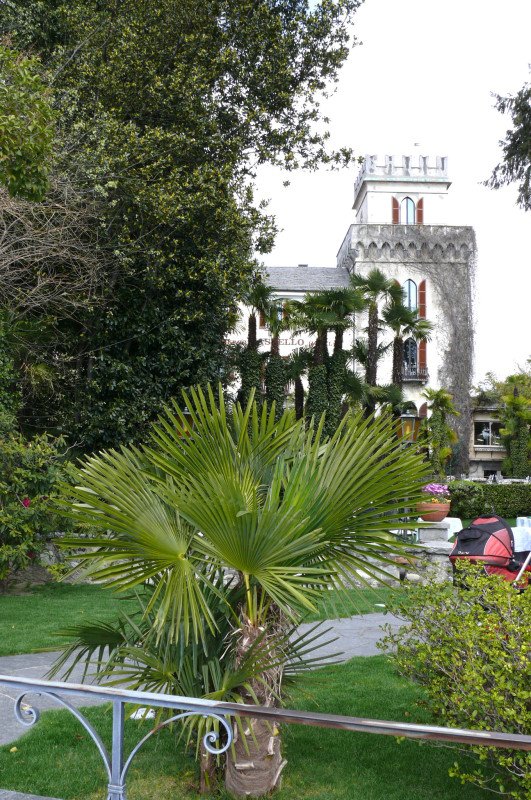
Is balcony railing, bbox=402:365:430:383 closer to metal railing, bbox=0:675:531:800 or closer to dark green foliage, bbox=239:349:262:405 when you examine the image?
dark green foliage, bbox=239:349:262:405

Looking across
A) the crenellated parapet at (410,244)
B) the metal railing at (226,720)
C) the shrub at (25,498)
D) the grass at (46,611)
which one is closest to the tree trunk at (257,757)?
the metal railing at (226,720)

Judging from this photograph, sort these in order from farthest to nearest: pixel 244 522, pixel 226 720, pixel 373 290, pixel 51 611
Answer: pixel 373 290, pixel 51 611, pixel 244 522, pixel 226 720

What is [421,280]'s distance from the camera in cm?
4744

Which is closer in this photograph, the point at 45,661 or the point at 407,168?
the point at 45,661

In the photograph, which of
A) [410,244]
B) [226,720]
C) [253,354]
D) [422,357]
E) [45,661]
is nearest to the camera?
[226,720]

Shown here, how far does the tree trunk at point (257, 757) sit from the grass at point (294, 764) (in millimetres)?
180

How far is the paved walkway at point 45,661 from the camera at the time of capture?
5.18 meters

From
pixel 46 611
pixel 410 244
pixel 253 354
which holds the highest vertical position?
pixel 410 244

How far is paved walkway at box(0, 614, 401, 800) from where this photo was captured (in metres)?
5.18

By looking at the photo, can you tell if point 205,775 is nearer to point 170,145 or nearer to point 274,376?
point 170,145

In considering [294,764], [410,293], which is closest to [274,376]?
[410,293]

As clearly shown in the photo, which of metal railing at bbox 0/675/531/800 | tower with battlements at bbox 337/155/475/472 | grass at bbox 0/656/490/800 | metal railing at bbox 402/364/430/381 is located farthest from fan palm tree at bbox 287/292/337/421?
metal railing at bbox 0/675/531/800

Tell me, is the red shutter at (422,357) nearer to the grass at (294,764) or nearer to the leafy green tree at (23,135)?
the leafy green tree at (23,135)

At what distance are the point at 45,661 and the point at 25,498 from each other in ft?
14.8
